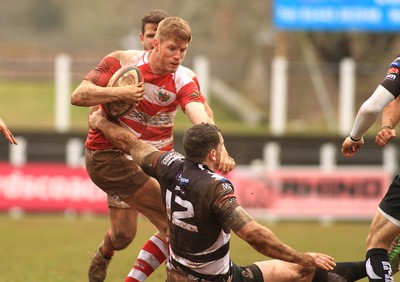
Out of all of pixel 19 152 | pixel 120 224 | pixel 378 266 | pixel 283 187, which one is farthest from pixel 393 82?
pixel 19 152

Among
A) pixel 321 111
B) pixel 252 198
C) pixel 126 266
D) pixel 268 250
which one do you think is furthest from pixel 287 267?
pixel 321 111

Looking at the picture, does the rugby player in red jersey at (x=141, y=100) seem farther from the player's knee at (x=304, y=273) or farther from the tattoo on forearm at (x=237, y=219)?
the player's knee at (x=304, y=273)

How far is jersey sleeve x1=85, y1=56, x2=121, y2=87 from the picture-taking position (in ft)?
26.2

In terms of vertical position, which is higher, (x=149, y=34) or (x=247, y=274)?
(x=149, y=34)

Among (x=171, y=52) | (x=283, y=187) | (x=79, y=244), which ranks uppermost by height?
(x=171, y=52)

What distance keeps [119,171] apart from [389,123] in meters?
2.31

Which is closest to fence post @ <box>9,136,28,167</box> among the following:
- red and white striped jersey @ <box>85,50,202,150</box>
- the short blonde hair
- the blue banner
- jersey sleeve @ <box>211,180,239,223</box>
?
the blue banner

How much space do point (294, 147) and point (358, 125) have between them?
10.2 meters

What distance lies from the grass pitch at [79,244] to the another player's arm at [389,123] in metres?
2.53

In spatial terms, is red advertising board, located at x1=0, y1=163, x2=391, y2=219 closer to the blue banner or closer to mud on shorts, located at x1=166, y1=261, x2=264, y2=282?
the blue banner

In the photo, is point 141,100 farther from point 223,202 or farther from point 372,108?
point 372,108

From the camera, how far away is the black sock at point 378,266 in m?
7.66

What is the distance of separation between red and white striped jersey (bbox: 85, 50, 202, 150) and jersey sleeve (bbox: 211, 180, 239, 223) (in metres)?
1.32

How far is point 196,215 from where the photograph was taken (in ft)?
22.9
